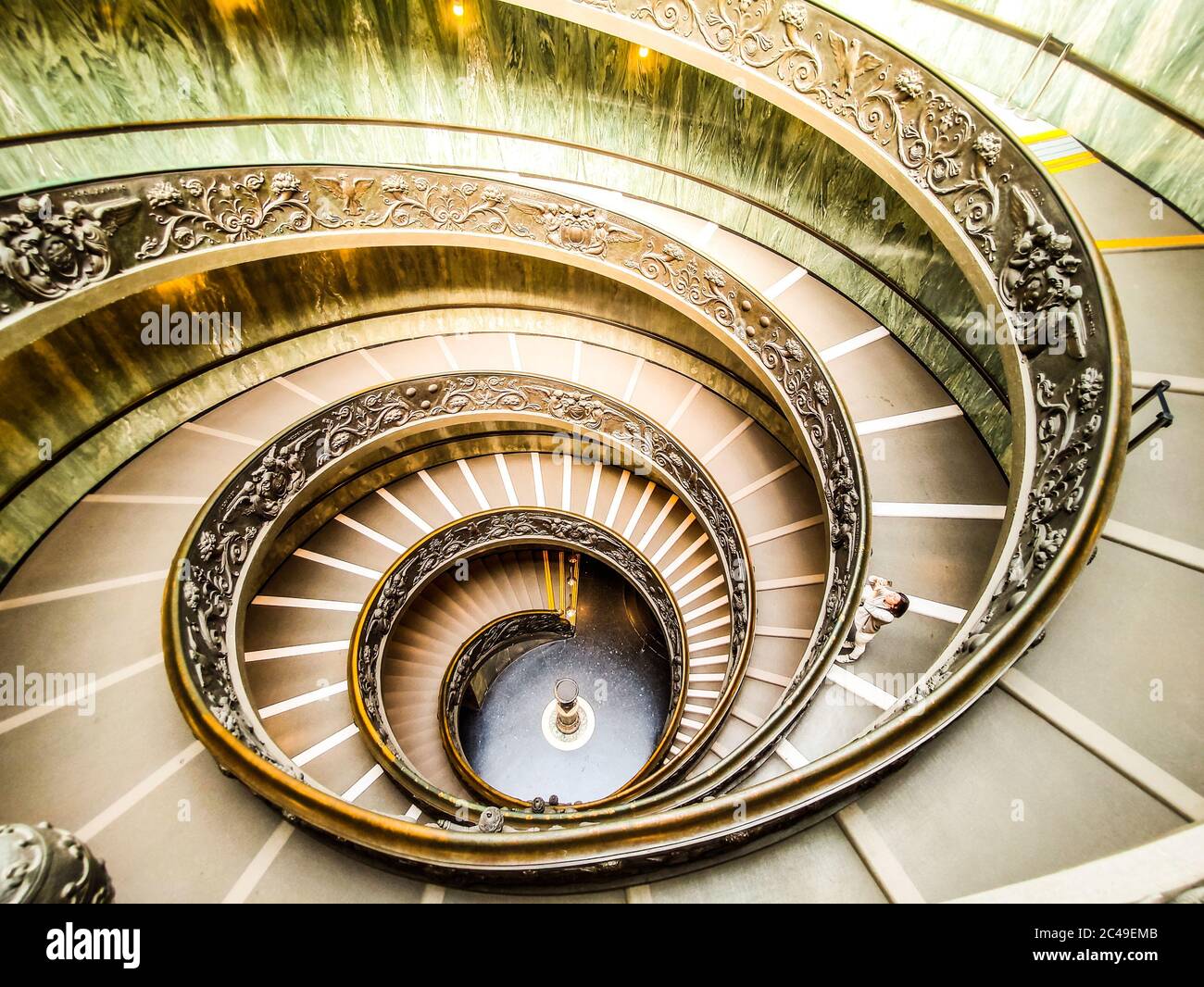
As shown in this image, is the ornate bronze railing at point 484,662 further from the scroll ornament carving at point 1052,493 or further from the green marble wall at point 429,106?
the green marble wall at point 429,106

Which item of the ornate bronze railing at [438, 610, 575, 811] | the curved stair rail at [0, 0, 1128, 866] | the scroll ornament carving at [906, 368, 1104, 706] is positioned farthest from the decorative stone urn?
the ornate bronze railing at [438, 610, 575, 811]

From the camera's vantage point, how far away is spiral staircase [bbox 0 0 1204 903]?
251 cm

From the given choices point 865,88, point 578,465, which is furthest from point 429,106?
point 578,465

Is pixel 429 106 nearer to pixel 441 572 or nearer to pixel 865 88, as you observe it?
pixel 865 88

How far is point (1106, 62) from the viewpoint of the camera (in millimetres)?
4539

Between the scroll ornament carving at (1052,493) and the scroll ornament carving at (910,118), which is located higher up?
the scroll ornament carving at (910,118)

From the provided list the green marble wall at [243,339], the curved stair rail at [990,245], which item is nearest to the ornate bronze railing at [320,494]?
the green marble wall at [243,339]

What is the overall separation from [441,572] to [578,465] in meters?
3.35

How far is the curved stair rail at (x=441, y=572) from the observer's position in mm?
6852

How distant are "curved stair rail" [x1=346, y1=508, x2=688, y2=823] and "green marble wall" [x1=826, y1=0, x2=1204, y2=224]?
7167 mm

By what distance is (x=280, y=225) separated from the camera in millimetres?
6797

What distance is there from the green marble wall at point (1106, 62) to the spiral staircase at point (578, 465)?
0.89 feet
